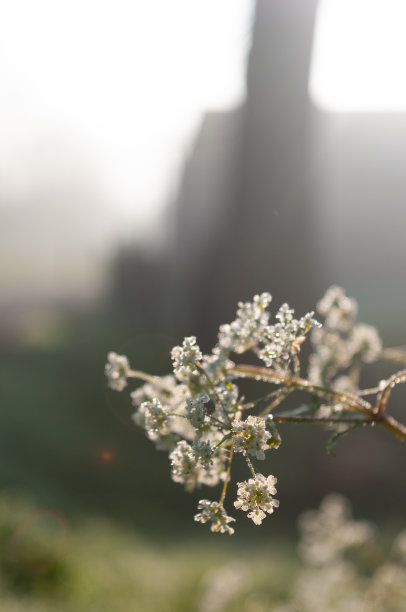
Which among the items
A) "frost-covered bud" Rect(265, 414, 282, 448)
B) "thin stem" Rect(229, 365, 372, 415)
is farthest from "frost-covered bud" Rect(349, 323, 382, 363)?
"frost-covered bud" Rect(265, 414, 282, 448)

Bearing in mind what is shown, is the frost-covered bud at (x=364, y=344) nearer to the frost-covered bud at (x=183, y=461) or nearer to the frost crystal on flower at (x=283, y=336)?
the frost crystal on flower at (x=283, y=336)

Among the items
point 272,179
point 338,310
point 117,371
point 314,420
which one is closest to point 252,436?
point 314,420

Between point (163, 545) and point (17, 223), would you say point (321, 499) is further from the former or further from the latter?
point (17, 223)

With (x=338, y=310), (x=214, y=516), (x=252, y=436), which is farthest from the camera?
(x=338, y=310)


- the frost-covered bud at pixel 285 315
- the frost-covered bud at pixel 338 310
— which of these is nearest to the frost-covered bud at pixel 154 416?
the frost-covered bud at pixel 285 315

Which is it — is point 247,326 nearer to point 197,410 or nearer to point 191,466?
point 197,410

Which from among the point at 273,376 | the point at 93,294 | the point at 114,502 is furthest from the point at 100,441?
the point at 93,294
